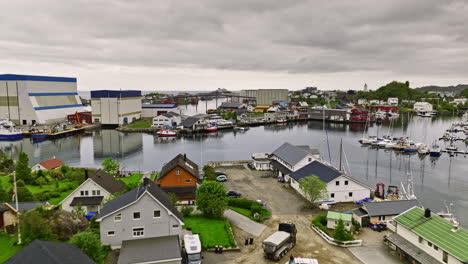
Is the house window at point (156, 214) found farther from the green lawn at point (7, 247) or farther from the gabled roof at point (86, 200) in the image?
the gabled roof at point (86, 200)

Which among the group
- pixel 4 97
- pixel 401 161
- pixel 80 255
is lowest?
pixel 401 161

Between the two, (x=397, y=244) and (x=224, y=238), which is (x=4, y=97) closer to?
(x=224, y=238)

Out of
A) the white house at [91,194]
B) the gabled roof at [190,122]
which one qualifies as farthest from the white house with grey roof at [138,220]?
the gabled roof at [190,122]

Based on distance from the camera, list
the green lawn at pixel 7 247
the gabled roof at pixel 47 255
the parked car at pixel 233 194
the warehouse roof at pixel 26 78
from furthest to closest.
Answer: the warehouse roof at pixel 26 78 → the parked car at pixel 233 194 → the green lawn at pixel 7 247 → the gabled roof at pixel 47 255

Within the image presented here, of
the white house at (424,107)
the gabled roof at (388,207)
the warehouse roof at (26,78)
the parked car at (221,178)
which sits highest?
the warehouse roof at (26,78)

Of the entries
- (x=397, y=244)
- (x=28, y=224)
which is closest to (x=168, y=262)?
(x=28, y=224)

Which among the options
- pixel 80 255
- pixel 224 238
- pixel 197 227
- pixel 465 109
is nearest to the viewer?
pixel 80 255

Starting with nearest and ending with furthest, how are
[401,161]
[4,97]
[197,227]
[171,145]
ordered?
[197,227] → [401,161] → [171,145] → [4,97]

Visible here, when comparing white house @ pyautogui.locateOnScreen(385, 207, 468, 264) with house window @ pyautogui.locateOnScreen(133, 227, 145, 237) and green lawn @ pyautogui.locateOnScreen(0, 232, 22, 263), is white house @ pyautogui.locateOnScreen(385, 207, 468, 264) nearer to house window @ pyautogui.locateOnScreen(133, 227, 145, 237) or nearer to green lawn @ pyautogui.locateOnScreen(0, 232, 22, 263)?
house window @ pyautogui.locateOnScreen(133, 227, 145, 237)
